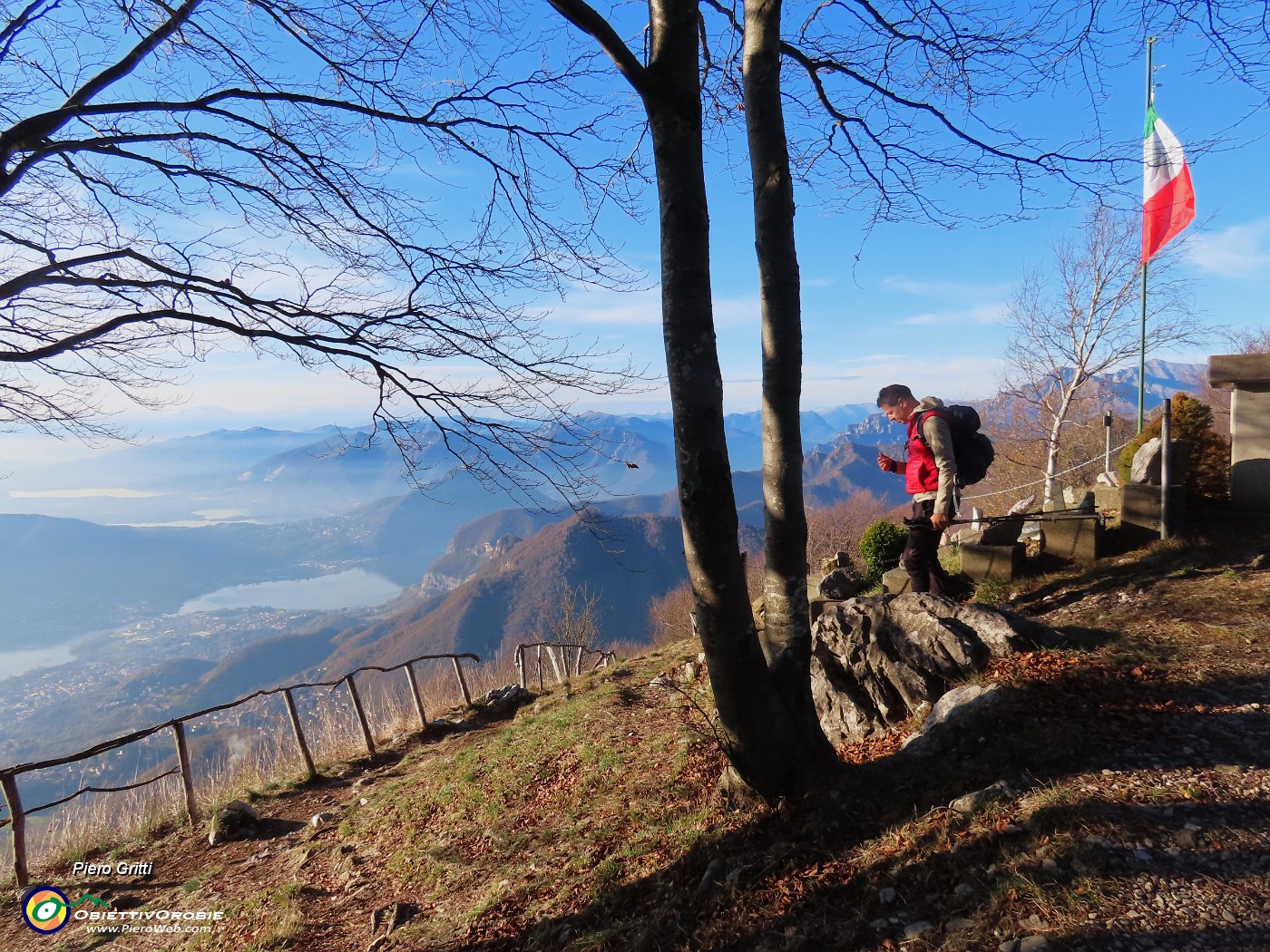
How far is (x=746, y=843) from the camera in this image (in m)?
3.10

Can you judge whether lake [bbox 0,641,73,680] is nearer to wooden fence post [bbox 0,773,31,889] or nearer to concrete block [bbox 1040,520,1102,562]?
wooden fence post [bbox 0,773,31,889]

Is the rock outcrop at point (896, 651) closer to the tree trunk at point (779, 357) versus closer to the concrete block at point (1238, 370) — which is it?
the tree trunk at point (779, 357)

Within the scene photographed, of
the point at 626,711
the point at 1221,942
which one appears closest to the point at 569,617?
the point at 626,711

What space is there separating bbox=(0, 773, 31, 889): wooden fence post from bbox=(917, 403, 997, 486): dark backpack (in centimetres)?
859

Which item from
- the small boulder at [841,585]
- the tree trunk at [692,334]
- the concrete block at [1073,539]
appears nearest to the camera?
the tree trunk at [692,334]

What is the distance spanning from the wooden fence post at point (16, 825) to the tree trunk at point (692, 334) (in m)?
6.83

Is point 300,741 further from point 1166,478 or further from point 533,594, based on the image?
point 533,594

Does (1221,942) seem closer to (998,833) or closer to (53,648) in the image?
(998,833)

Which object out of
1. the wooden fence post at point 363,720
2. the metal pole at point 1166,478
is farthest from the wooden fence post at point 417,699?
the metal pole at point 1166,478

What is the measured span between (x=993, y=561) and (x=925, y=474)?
2325 millimetres

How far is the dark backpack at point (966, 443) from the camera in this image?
5117 millimetres

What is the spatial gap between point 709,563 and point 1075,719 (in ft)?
7.12

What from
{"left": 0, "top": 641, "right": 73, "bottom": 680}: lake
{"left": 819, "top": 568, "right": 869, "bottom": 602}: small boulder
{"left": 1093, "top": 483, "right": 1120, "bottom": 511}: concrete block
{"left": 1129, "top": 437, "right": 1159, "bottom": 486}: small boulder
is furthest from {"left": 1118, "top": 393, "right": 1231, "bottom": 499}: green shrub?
{"left": 0, "top": 641, "right": 73, "bottom": 680}: lake

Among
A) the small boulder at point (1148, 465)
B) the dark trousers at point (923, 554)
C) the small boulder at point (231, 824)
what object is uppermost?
the small boulder at point (1148, 465)
